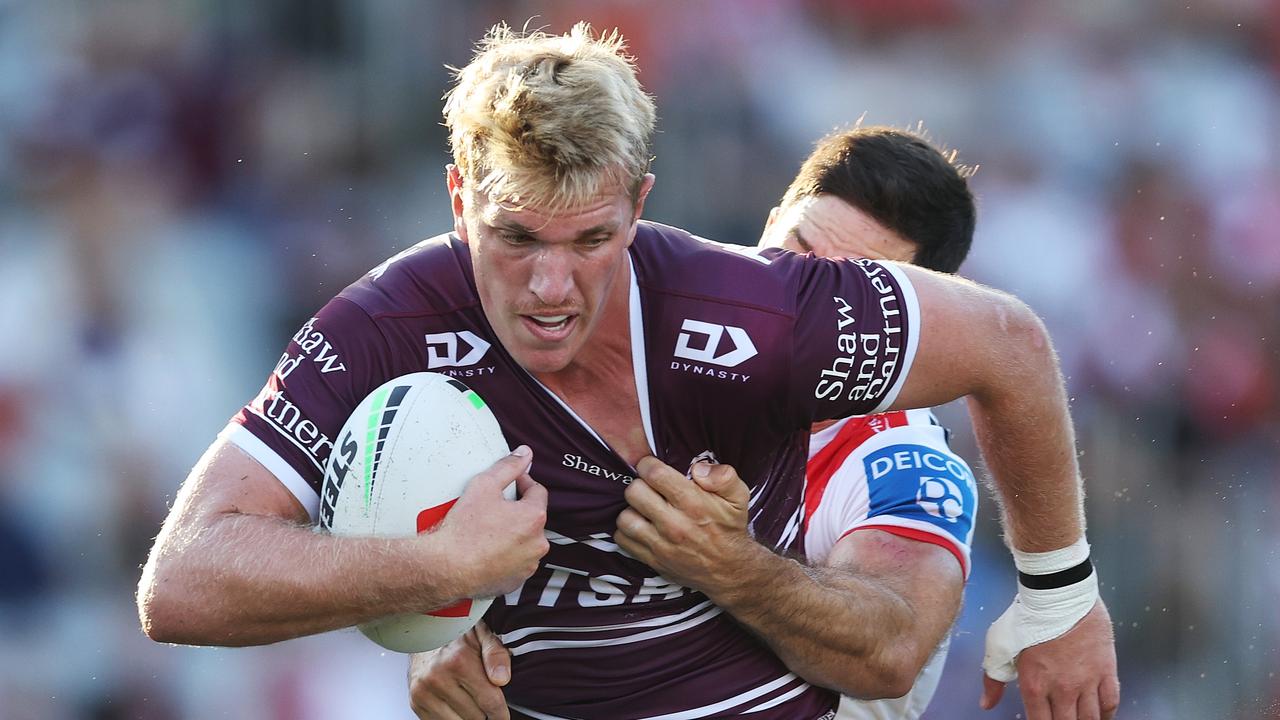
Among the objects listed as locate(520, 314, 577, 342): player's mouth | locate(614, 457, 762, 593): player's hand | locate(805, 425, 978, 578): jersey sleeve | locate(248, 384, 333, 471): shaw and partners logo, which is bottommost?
locate(805, 425, 978, 578): jersey sleeve

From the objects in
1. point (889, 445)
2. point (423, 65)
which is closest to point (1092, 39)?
A: point (423, 65)

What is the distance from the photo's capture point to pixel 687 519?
357cm

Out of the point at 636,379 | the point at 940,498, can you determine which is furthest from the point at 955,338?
the point at 940,498

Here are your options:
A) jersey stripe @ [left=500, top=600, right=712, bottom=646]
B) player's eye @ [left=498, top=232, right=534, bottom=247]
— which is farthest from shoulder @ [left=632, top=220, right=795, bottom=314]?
jersey stripe @ [left=500, top=600, right=712, bottom=646]

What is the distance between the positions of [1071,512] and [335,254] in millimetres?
4292

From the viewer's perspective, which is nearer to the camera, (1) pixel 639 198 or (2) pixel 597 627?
(1) pixel 639 198

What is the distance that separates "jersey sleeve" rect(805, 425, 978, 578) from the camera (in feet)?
14.1

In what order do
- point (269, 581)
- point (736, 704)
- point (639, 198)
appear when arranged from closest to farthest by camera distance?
1. point (269, 581)
2. point (639, 198)
3. point (736, 704)

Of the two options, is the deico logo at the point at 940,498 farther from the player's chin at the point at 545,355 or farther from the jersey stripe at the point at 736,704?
the player's chin at the point at 545,355

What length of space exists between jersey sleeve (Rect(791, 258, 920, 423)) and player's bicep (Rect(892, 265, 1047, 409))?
0.10 ft

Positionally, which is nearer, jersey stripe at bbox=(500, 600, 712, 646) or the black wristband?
jersey stripe at bbox=(500, 600, 712, 646)

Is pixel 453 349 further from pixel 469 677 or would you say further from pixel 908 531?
pixel 908 531

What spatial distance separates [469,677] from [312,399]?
37.1 inches

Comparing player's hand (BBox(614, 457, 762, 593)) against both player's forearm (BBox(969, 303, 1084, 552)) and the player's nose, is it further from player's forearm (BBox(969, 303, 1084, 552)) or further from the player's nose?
player's forearm (BBox(969, 303, 1084, 552))
